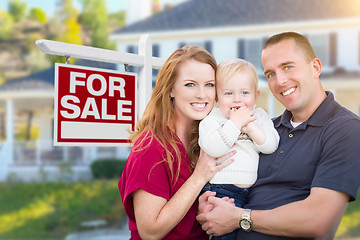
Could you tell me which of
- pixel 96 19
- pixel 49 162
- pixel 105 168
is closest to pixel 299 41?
pixel 105 168

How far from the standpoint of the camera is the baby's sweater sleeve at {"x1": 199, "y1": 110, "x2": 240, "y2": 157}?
2.74m

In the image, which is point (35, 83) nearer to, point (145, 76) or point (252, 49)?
point (252, 49)

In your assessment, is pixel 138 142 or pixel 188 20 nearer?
pixel 138 142

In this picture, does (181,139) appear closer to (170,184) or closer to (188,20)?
(170,184)

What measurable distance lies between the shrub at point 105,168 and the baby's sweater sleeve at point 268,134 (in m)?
15.7

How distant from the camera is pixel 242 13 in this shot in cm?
2106

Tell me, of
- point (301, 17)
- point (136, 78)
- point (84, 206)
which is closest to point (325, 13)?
point (301, 17)

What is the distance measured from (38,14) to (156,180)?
4090 centimetres

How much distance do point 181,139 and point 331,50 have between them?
1717cm

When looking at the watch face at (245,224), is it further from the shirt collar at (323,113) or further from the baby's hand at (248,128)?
the shirt collar at (323,113)

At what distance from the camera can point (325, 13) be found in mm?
19750

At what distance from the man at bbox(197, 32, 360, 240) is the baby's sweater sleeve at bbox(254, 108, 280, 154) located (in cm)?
4

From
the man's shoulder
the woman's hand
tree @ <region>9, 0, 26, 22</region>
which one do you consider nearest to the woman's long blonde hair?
the woman's hand

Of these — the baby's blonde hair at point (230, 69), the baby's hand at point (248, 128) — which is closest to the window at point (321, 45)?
the baby's blonde hair at point (230, 69)
